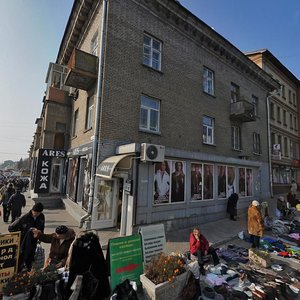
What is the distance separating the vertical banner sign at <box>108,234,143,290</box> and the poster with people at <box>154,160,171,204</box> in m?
3.97

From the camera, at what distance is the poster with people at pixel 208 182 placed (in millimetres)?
10783

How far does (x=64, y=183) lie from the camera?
15.1 m

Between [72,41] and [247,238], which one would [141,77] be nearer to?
[72,41]

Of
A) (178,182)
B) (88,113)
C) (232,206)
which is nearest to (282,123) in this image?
(232,206)

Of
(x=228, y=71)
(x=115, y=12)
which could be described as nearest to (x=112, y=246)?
(x=115, y=12)

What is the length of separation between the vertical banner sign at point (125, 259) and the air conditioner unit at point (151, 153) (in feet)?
11.3

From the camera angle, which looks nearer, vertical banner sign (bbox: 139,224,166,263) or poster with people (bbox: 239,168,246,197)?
vertical banner sign (bbox: 139,224,166,263)

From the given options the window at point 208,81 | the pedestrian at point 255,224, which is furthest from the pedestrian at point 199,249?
the window at point 208,81

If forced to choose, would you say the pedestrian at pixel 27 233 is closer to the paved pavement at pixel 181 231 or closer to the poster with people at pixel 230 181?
the paved pavement at pixel 181 231

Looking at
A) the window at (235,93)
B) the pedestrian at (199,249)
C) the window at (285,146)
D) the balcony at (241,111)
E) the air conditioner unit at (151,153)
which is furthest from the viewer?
the window at (285,146)

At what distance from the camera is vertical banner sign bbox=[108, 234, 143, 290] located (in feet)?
13.9

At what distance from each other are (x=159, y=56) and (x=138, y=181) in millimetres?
7584

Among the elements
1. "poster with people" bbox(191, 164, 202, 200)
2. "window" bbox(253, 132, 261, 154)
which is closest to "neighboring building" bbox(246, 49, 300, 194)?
"window" bbox(253, 132, 261, 154)

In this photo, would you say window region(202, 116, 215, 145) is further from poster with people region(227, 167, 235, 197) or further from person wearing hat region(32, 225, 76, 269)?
person wearing hat region(32, 225, 76, 269)
